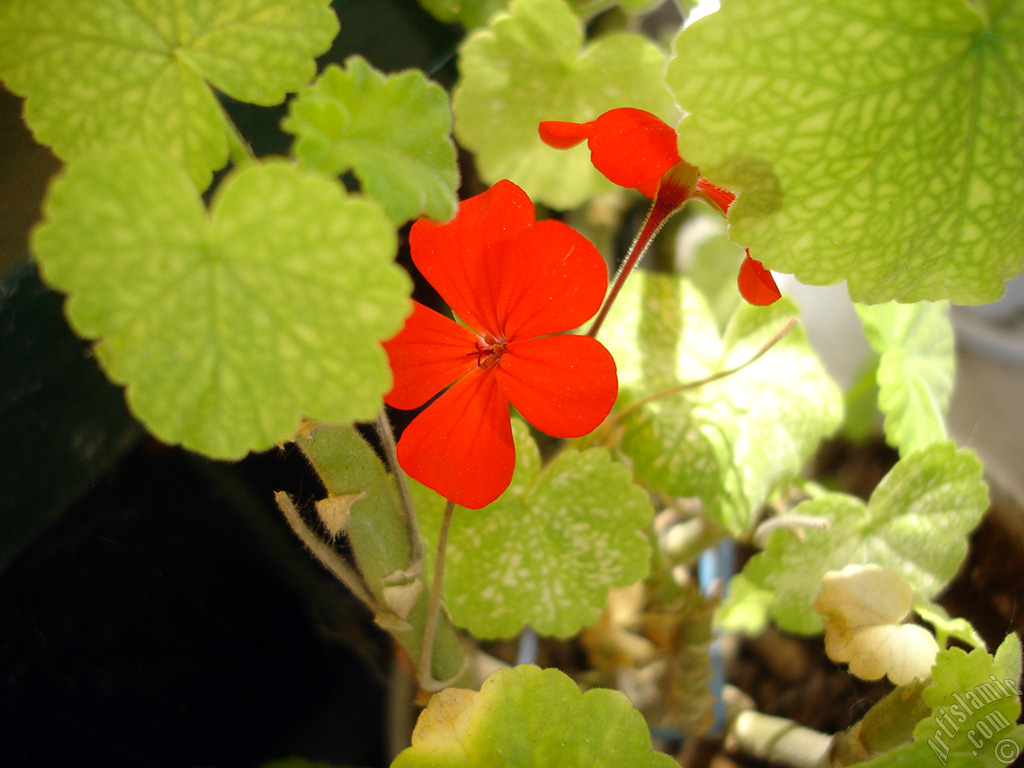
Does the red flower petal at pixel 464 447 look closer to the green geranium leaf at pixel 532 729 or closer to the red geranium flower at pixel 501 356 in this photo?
the red geranium flower at pixel 501 356

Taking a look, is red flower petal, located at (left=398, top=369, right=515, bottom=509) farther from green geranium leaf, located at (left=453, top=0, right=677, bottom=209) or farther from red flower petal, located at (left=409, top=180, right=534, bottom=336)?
green geranium leaf, located at (left=453, top=0, right=677, bottom=209)

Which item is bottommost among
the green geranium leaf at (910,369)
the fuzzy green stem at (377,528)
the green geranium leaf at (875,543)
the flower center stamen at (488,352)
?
the green geranium leaf at (875,543)

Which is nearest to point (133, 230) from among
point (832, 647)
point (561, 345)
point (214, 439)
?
point (214, 439)

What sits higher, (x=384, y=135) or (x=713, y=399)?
(x=384, y=135)

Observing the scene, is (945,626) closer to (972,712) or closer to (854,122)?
(972,712)

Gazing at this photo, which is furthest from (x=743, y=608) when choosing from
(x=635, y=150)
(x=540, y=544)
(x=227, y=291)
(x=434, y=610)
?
(x=227, y=291)

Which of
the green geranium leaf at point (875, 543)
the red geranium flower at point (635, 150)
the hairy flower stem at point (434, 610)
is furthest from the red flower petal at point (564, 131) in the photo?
the green geranium leaf at point (875, 543)
